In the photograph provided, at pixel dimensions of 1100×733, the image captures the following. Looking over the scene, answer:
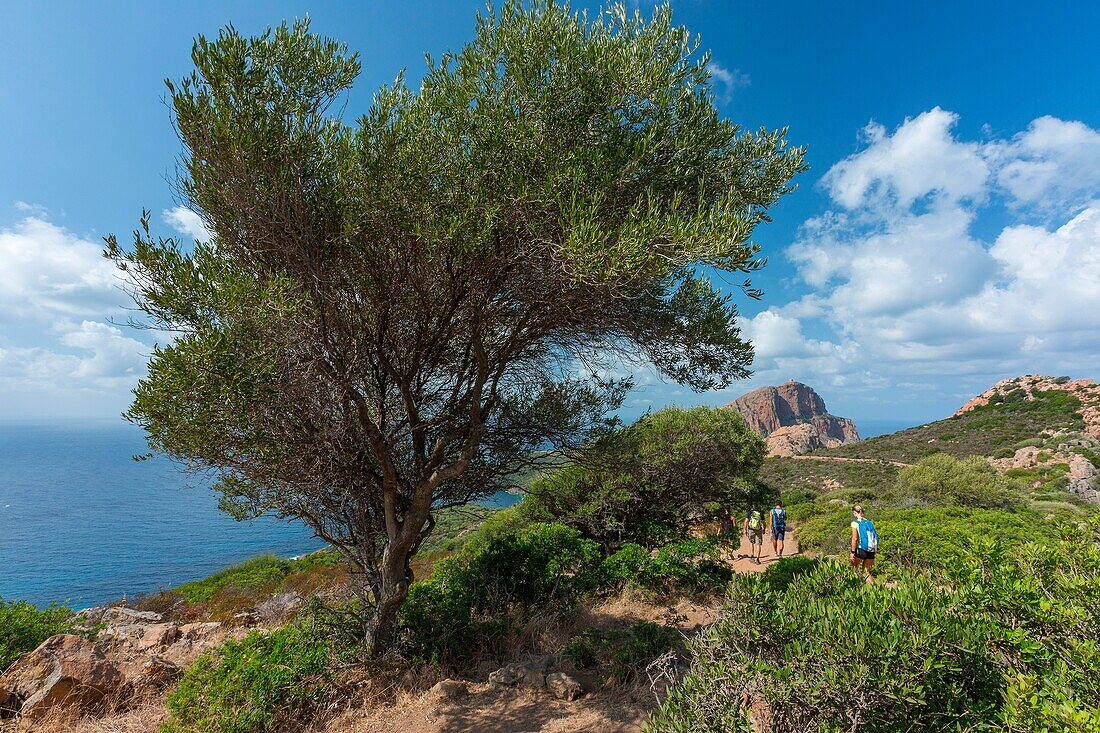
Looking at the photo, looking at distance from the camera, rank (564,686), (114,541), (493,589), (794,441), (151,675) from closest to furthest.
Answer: (564,686)
(151,675)
(493,589)
(114,541)
(794,441)

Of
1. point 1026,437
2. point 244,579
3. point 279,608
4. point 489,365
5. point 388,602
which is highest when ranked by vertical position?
point 1026,437

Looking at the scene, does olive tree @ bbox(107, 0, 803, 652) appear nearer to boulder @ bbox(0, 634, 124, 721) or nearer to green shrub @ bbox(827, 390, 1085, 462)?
boulder @ bbox(0, 634, 124, 721)

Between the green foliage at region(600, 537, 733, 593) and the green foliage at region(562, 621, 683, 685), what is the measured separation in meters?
2.44

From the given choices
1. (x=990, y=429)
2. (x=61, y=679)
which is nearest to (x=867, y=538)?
(x=61, y=679)

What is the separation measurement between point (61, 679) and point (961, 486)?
948 inches

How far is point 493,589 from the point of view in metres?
7.63

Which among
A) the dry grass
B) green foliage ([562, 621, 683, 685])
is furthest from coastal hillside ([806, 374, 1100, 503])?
the dry grass

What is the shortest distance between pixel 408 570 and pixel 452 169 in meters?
5.08

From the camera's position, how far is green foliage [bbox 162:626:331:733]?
4562 millimetres

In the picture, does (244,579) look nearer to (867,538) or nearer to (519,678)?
(519,678)

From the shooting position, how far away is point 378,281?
527 cm

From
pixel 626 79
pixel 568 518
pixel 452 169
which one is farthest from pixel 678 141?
pixel 568 518

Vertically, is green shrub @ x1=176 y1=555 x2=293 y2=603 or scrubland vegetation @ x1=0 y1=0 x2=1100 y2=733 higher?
scrubland vegetation @ x1=0 y1=0 x2=1100 y2=733

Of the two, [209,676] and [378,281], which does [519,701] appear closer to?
[209,676]
